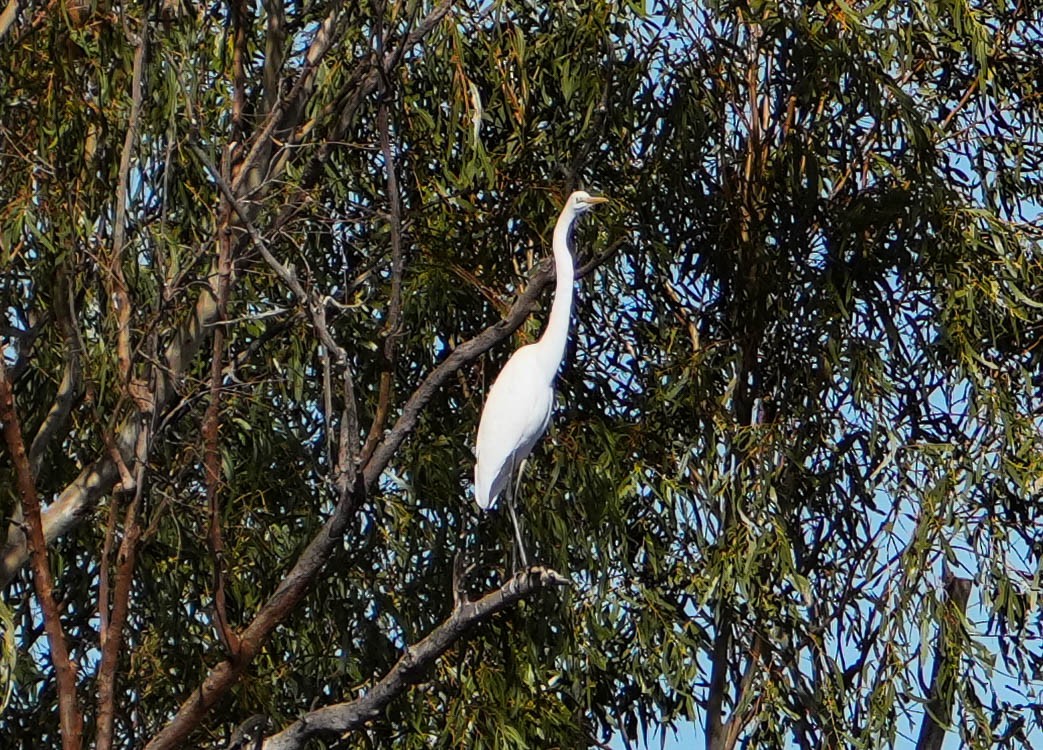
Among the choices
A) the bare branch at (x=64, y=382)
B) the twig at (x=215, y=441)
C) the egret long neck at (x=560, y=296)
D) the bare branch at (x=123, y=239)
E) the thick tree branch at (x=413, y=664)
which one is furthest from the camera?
the egret long neck at (x=560, y=296)

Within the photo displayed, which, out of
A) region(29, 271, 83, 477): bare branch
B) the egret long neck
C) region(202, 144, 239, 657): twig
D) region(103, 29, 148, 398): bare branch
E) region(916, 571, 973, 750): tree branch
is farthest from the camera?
region(916, 571, 973, 750): tree branch

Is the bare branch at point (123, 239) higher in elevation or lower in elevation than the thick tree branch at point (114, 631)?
higher

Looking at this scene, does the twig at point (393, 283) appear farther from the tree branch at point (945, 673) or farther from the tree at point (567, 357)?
the tree branch at point (945, 673)

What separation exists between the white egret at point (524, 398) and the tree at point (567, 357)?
22cm

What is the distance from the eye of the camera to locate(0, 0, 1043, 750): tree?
13.1ft

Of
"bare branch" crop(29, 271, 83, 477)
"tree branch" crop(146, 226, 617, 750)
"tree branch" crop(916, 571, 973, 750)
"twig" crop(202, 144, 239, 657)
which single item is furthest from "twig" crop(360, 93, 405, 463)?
"tree branch" crop(916, 571, 973, 750)

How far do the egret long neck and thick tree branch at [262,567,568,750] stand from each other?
71 cm

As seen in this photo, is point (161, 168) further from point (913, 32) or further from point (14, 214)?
point (913, 32)

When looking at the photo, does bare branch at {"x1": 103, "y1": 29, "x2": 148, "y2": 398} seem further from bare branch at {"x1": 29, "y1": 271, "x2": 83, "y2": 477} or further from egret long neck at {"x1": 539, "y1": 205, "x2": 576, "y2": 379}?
egret long neck at {"x1": 539, "y1": 205, "x2": 576, "y2": 379}

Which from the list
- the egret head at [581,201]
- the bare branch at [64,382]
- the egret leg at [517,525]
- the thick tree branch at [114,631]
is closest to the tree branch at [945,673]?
the egret leg at [517,525]

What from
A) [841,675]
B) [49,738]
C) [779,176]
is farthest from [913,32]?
[49,738]

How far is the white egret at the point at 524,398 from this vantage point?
3764mm

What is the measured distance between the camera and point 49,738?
14.1 feet

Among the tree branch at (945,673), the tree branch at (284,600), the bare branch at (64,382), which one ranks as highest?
the bare branch at (64,382)
